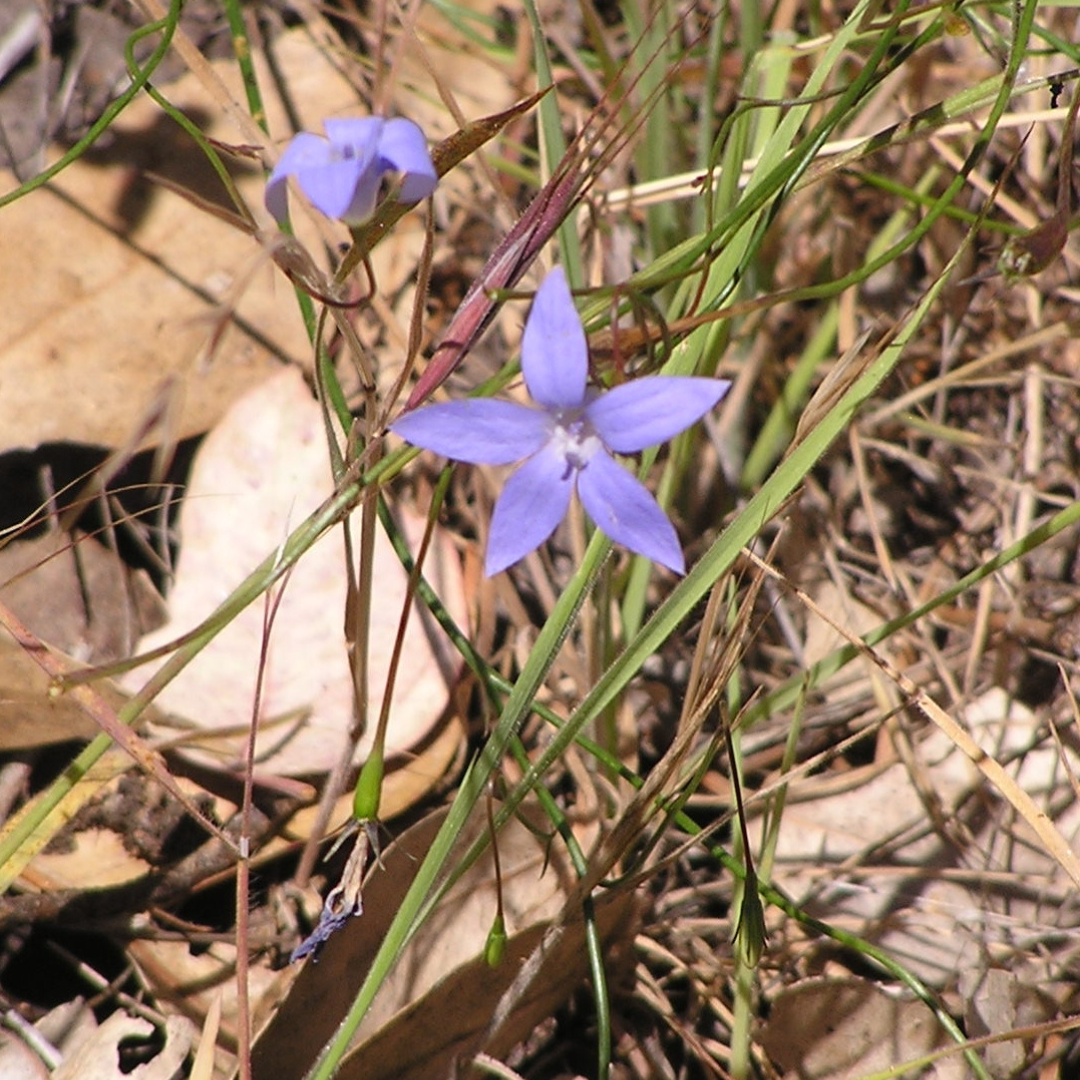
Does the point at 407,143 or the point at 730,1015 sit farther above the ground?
the point at 407,143

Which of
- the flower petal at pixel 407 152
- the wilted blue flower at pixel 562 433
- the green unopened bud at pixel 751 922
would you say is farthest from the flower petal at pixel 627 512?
the green unopened bud at pixel 751 922

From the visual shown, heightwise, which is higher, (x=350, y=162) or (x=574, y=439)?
(x=350, y=162)

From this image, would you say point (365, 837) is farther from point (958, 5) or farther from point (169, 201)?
point (169, 201)

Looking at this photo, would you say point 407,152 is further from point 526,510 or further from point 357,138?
point 526,510

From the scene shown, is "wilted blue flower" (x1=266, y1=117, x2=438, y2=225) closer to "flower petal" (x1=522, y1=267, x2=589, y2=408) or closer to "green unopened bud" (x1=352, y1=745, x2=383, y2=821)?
"flower petal" (x1=522, y1=267, x2=589, y2=408)

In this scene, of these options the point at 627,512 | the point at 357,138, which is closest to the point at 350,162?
the point at 357,138

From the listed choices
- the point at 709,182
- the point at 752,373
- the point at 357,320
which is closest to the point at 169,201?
the point at 357,320
